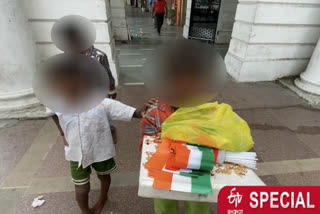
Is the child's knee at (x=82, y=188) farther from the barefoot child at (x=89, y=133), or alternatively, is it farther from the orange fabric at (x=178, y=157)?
the orange fabric at (x=178, y=157)

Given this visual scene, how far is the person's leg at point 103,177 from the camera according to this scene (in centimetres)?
151

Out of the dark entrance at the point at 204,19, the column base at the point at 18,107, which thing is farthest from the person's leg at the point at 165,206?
the dark entrance at the point at 204,19

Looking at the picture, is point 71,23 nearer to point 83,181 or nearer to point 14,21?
point 83,181

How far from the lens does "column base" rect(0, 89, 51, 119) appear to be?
3021mm

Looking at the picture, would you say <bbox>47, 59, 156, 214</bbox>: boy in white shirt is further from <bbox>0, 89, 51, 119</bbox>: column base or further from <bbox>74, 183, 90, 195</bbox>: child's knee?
<bbox>0, 89, 51, 119</bbox>: column base

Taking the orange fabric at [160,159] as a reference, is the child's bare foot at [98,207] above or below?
below

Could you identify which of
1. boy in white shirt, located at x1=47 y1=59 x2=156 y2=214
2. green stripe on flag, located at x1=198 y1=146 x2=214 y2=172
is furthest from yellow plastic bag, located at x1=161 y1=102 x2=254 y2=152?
boy in white shirt, located at x1=47 y1=59 x2=156 y2=214

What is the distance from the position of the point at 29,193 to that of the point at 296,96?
459cm

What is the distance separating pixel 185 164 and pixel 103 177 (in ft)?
3.26

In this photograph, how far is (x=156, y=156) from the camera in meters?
0.98

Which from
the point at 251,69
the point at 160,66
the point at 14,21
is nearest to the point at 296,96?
the point at 251,69

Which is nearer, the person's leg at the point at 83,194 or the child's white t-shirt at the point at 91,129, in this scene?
the child's white t-shirt at the point at 91,129

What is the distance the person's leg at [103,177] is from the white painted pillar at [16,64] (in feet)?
6.38

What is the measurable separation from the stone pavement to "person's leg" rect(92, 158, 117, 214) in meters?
0.09
